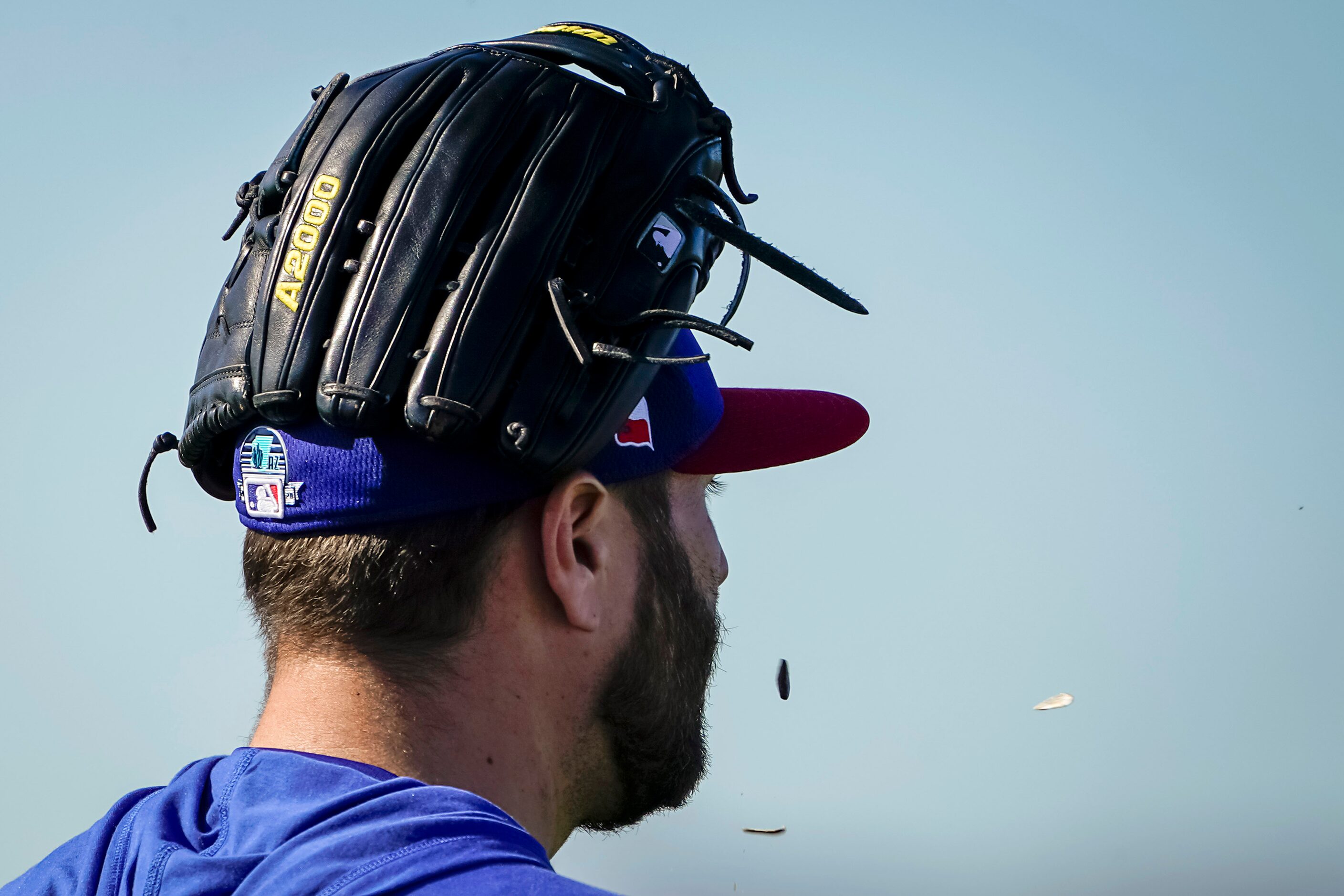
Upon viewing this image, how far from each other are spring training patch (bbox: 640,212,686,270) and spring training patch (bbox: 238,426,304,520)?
2.84 ft

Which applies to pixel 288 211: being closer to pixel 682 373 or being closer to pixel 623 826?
pixel 682 373

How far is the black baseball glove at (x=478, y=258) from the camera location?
2.42m

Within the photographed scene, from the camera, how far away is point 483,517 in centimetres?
248

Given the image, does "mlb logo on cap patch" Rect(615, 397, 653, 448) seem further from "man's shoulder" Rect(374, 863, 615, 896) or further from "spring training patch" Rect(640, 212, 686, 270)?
"man's shoulder" Rect(374, 863, 615, 896)

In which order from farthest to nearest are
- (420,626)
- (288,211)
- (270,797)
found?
1. (288,211)
2. (420,626)
3. (270,797)

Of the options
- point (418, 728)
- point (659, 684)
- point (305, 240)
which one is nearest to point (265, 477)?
point (305, 240)

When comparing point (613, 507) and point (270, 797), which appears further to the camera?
point (613, 507)

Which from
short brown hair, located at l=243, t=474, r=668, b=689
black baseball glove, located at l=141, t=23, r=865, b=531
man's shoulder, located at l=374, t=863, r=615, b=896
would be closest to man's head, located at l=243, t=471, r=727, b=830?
short brown hair, located at l=243, t=474, r=668, b=689

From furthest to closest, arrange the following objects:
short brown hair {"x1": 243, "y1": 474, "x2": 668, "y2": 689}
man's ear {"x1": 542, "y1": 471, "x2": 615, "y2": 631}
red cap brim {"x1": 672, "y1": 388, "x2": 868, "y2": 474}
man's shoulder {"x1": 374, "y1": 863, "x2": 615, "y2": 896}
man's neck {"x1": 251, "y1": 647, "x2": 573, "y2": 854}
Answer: red cap brim {"x1": 672, "y1": 388, "x2": 868, "y2": 474}, man's ear {"x1": 542, "y1": 471, "x2": 615, "y2": 631}, short brown hair {"x1": 243, "y1": 474, "x2": 668, "y2": 689}, man's neck {"x1": 251, "y1": 647, "x2": 573, "y2": 854}, man's shoulder {"x1": 374, "y1": 863, "x2": 615, "y2": 896}

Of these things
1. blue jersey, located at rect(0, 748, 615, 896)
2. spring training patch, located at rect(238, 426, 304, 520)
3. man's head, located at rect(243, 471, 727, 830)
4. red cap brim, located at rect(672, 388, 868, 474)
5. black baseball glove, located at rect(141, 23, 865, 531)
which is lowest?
blue jersey, located at rect(0, 748, 615, 896)

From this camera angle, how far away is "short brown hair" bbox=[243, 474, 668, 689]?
7.83 ft

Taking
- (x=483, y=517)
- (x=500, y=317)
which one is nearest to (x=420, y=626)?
(x=483, y=517)

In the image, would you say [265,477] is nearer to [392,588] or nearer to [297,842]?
[392,588]

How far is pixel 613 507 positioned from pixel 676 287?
0.51 meters
